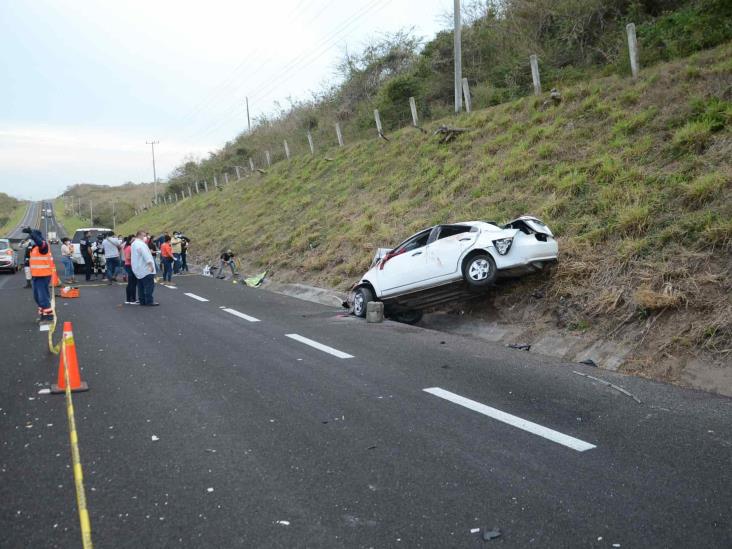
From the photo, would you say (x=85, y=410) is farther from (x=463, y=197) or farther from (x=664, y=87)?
(x=664, y=87)

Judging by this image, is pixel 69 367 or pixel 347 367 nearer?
pixel 69 367

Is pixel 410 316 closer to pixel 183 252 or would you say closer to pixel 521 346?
pixel 521 346

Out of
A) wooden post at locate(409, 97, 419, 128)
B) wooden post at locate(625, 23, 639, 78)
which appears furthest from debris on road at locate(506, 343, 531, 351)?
wooden post at locate(409, 97, 419, 128)

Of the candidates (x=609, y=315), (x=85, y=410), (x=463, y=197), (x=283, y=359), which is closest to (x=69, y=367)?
(x=85, y=410)

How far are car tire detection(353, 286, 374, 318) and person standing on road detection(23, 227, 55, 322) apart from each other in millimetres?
5940

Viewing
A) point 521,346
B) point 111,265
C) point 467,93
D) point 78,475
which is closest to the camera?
point 78,475

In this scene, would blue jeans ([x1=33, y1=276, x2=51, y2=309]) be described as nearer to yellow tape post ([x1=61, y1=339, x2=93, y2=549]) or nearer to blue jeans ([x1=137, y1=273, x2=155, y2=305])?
blue jeans ([x1=137, y1=273, x2=155, y2=305])

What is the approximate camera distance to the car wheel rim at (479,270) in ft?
30.1

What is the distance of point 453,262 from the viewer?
9531 mm

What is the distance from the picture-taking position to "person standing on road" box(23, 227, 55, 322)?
35.6 ft

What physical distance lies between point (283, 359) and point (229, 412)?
7.17ft

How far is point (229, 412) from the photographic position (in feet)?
17.4

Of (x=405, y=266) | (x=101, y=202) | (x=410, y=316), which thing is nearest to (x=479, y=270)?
(x=405, y=266)

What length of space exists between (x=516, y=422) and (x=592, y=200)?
742 centimetres
